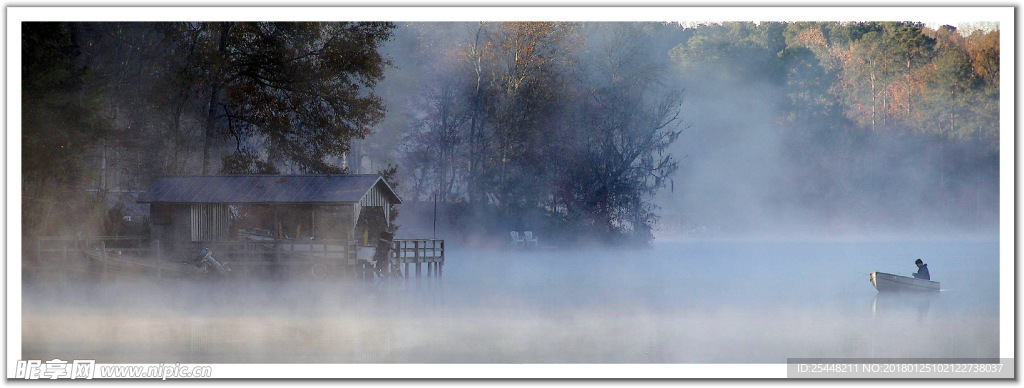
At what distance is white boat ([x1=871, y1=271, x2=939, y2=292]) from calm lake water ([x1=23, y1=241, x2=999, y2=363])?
27cm

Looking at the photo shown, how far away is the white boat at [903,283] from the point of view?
85.5 ft

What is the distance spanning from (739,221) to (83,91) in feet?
147

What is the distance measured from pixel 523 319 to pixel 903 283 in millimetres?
11846

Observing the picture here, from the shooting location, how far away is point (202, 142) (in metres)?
35.9

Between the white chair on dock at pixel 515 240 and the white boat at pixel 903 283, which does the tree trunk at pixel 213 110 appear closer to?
the white chair on dock at pixel 515 240

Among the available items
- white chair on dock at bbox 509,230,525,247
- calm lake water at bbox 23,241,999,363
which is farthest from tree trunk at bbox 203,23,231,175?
white chair on dock at bbox 509,230,525,247

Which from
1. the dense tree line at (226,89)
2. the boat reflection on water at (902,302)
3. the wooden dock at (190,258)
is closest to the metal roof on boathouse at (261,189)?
the wooden dock at (190,258)

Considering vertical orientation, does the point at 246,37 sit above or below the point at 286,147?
above

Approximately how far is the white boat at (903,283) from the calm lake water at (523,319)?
0.88 ft

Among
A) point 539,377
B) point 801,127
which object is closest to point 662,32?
point 801,127

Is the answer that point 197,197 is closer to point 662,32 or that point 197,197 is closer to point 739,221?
point 662,32

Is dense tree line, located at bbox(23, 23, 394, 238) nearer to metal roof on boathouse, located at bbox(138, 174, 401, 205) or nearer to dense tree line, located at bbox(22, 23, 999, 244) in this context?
dense tree line, located at bbox(22, 23, 999, 244)

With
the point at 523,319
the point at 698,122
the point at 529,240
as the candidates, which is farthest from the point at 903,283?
the point at 698,122

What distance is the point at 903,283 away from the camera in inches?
1030
